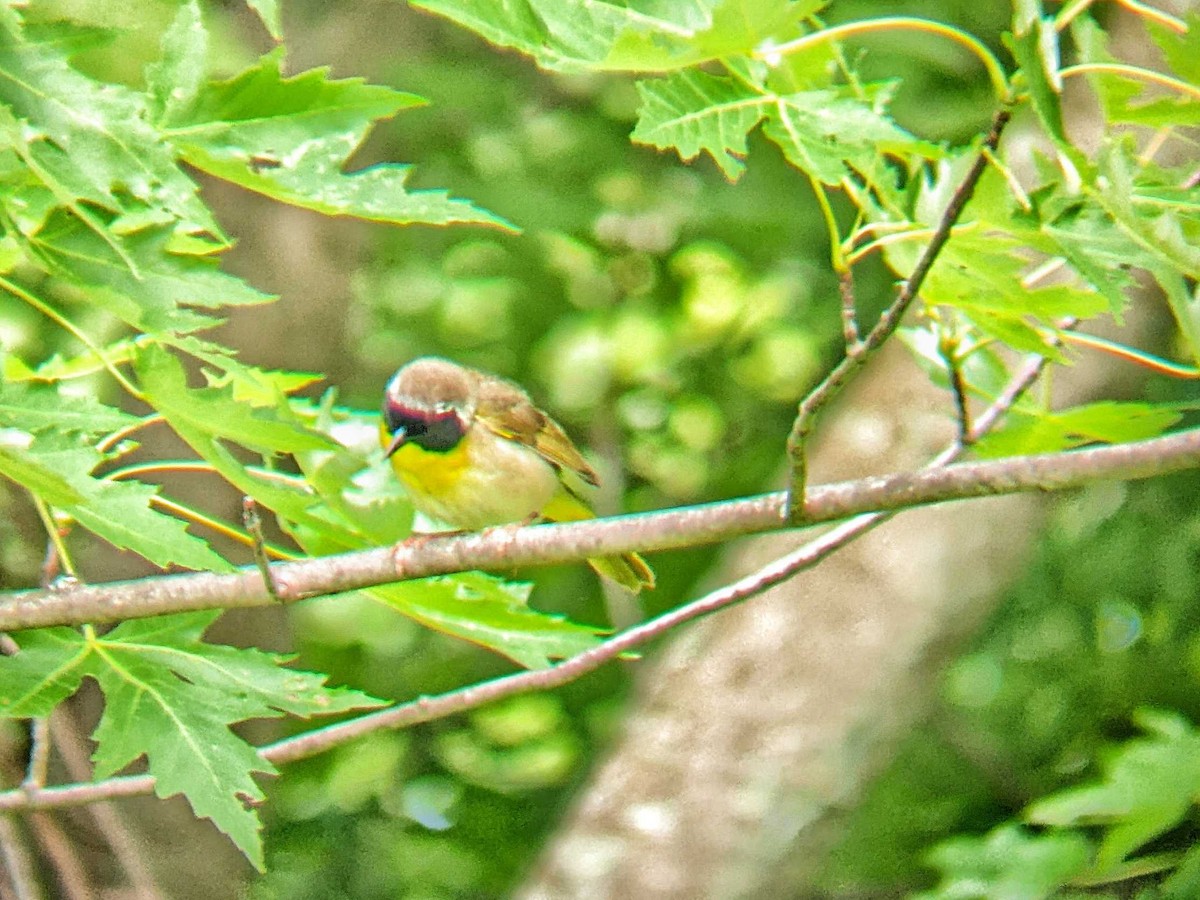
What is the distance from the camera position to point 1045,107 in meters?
1.70

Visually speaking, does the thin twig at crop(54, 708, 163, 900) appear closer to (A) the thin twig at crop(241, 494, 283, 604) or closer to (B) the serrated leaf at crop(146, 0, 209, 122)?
(A) the thin twig at crop(241, 494, 283, 604)

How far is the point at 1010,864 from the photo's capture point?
13.2ft

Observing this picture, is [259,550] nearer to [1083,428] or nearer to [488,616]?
[488,616]

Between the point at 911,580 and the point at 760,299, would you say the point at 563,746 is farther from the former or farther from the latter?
the point at 760,299

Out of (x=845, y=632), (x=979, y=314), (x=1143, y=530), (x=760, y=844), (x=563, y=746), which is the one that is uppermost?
(x=979, y=314)

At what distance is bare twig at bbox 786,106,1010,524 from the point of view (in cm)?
183

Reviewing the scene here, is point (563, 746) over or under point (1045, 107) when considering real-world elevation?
under

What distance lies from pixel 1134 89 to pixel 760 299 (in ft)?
14.9

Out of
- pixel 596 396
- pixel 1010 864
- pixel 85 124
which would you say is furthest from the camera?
pixel 596 396

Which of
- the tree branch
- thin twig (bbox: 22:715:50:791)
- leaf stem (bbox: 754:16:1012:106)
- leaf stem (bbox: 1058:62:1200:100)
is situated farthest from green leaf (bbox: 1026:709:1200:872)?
thin twig (bbox: 22:715:50:791)

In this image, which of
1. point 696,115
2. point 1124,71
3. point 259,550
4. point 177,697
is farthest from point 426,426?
point 1124,71

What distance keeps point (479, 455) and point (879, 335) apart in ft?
8.02

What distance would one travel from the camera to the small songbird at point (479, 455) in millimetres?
4133

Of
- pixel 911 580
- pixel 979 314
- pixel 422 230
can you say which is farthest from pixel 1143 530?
pixel 979 314
